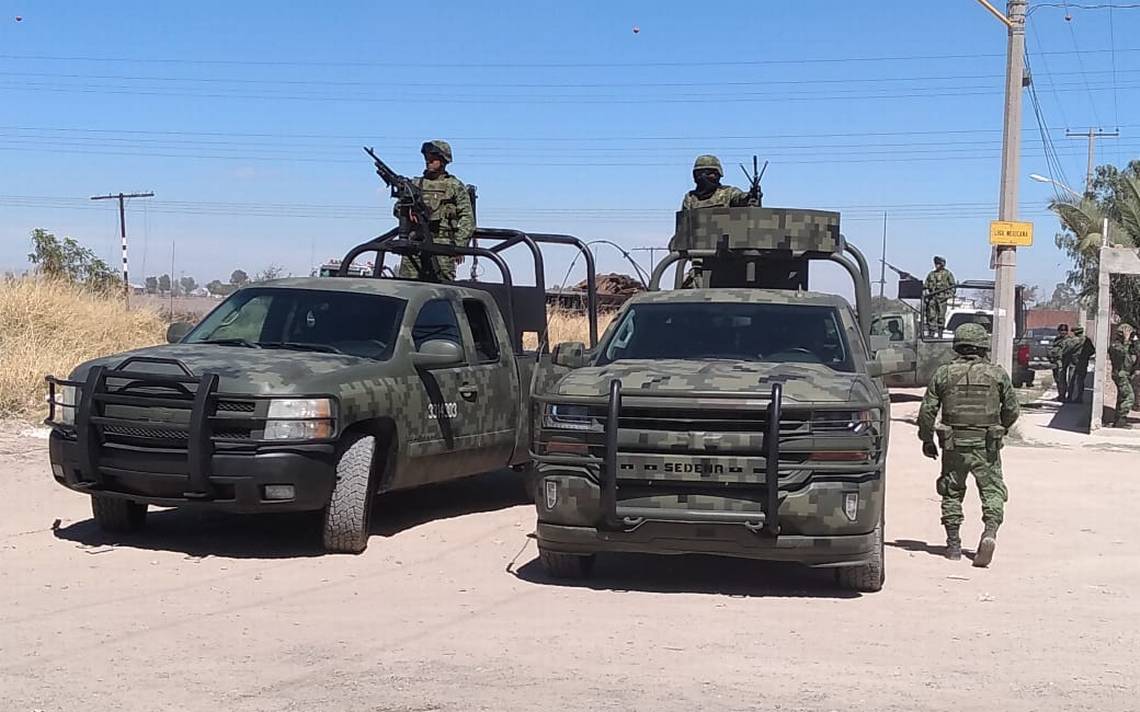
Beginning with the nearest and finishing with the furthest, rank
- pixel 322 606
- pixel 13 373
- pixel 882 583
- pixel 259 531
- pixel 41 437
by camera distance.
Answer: pixel 322 606, pixel 882 583, pixel 259 531, pixel 41 437, pixel 13 373

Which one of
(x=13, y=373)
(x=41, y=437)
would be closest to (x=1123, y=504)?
(x=41, y=437)

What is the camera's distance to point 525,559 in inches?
314

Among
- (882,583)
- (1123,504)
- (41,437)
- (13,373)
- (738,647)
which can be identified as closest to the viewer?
(738,647)

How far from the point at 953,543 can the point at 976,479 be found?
45cm

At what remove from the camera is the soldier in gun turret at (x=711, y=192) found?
39.3 ft

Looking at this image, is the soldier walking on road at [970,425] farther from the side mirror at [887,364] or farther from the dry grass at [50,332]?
the dry grass at [50,332]

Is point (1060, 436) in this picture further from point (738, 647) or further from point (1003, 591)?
point (738, 647)

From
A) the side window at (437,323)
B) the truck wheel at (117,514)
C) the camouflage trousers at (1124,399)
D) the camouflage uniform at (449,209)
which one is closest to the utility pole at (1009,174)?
the camouflage trousers at (1124,399)

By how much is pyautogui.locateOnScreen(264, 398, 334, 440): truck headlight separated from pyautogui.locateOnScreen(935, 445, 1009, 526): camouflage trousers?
13.1ft

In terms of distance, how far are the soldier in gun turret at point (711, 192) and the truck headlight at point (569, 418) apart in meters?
5.39

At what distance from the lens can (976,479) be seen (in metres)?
8.30

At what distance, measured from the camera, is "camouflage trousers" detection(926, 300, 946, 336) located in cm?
2391

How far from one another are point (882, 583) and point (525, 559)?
2.19m

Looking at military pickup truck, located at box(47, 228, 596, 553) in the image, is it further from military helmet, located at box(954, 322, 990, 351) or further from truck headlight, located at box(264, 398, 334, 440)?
military helmet, located at box(954, 322, 990, 351)
